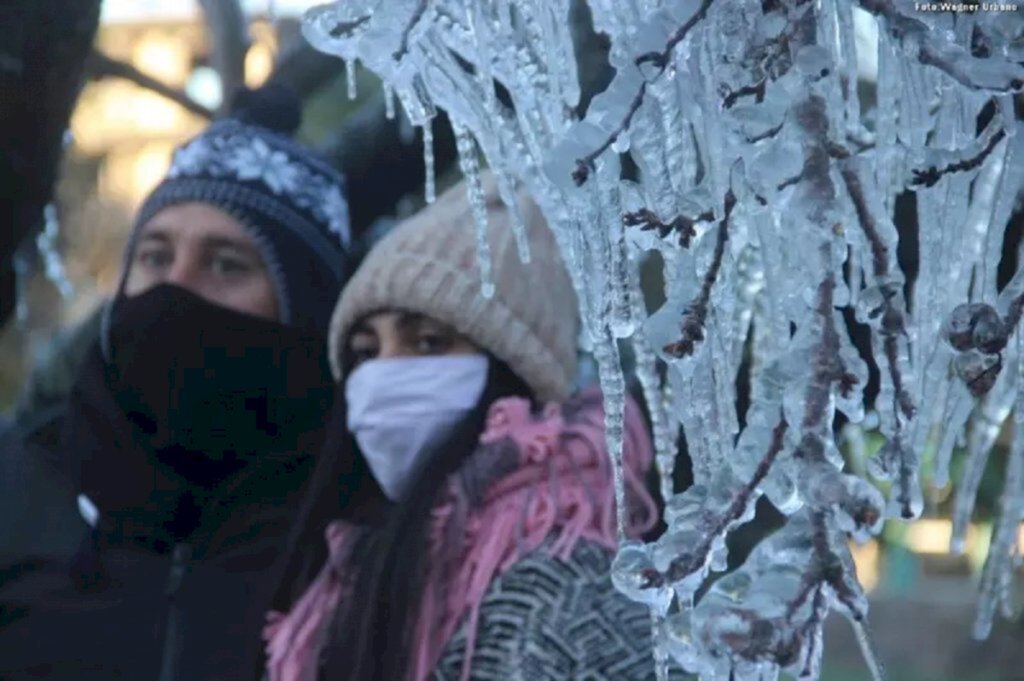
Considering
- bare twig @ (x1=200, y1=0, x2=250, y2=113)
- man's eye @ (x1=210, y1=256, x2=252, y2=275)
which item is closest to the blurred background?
bare twig @ (x1=200, y1=0, x2=250, y2=113)

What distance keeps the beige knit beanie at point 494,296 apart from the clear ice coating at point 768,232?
27.2 inches

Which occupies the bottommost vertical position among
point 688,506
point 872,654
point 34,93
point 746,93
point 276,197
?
point 872,654

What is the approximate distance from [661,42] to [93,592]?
1.62 metres

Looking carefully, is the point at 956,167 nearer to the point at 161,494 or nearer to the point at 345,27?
the point at 345,27

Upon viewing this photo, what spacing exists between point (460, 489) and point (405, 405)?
18 centimetres

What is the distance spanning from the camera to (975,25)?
4.80ft

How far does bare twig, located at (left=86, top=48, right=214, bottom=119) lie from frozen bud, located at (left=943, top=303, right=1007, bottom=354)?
3.16 m

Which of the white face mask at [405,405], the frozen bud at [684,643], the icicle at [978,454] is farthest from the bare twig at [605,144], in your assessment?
the white face mask at [405,405]

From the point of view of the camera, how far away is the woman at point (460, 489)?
2152 mm

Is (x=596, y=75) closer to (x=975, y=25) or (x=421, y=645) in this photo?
(x=421, y=645)

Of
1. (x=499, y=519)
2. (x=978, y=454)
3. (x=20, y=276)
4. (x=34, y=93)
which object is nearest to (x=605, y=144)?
(x=978, y=454)

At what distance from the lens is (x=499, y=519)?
2.25m

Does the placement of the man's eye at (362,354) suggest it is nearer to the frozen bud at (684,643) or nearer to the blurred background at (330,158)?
the blurred background at (330,158)

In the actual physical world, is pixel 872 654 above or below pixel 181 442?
below
